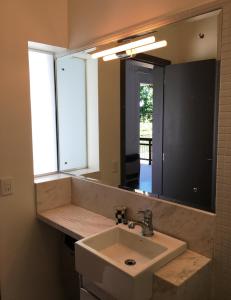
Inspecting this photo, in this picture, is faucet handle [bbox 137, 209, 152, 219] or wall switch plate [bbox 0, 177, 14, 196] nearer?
faucet handle [bbox 137, 209, 152, 219]

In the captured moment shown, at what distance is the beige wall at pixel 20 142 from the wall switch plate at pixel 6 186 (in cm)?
4

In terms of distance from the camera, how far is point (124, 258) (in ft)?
4.95

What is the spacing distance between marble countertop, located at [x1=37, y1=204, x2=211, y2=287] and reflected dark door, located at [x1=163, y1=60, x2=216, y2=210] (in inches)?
11.1

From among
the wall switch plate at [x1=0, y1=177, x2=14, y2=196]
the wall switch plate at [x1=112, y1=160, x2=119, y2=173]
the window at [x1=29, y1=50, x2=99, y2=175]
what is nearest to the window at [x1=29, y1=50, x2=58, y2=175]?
the window at [x1=29, y1=50, x2=99, y2=175]

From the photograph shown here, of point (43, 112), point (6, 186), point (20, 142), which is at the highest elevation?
point (43, 112)

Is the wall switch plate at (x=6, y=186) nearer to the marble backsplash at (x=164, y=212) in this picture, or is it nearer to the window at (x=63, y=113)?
the window at (x=63, y=113)

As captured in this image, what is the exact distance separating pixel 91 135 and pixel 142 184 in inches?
26.5

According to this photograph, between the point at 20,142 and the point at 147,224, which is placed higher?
the point at 20,142

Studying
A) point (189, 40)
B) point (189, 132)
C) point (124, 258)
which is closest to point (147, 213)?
point (124, 258)

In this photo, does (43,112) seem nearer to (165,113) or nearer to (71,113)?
(71,113)

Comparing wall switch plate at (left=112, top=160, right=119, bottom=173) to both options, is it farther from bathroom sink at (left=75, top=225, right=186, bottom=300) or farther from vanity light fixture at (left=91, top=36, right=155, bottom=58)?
vanity light fixture at (left=91, top=36, right=155, bottom=58)

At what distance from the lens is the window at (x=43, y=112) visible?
86.4 inches

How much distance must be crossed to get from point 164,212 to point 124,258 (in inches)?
13.6

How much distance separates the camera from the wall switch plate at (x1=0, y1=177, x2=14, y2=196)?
185 cm
